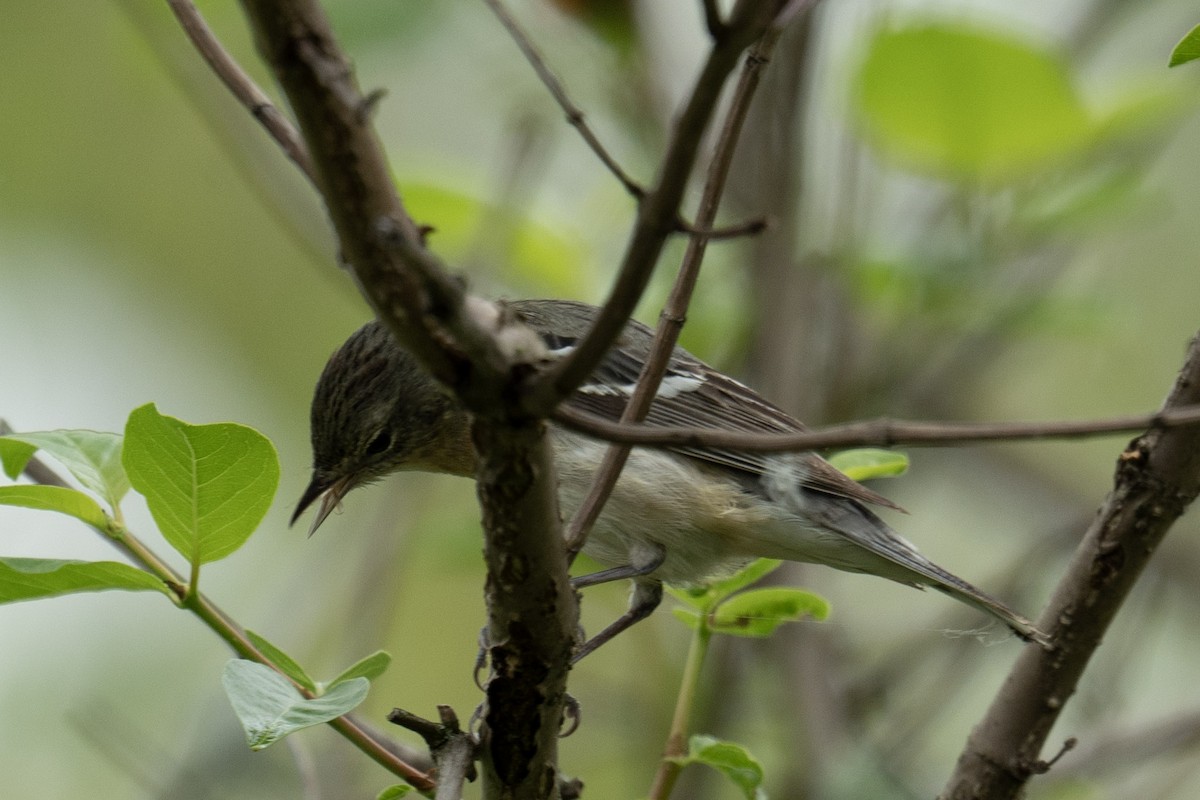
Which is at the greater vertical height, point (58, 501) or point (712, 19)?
point (712, 19)

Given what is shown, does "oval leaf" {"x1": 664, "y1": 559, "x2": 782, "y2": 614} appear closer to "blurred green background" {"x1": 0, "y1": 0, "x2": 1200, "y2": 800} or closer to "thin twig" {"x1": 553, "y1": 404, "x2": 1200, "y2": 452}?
"blurred green background" {"x1": 0, "y1": 0, "x2": 1200, "y2": 800}

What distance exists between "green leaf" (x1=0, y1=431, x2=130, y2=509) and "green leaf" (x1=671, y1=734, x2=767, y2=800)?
3.53ft

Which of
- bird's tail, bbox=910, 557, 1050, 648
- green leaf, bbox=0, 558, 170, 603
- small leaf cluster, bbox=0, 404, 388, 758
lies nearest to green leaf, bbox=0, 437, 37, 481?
small leaf cluster, bbox=0, 404, 388, 758

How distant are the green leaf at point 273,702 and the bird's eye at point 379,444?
70.3 inches

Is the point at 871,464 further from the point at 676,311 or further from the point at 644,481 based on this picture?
the point at 644,481

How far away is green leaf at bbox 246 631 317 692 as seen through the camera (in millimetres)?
1833

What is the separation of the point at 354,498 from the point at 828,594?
296cm

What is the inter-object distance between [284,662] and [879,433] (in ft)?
3.24

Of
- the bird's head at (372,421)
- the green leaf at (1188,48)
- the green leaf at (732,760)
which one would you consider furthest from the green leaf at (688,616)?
the green leaf at (1188,48)

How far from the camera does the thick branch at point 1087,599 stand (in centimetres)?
223

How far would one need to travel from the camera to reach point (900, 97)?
377 centimetres

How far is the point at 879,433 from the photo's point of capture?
1.43m

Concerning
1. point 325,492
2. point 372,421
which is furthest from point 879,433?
point 325,492

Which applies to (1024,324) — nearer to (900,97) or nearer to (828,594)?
(900,97)
